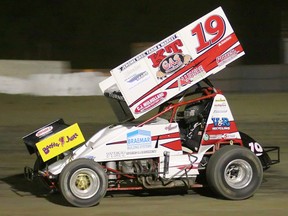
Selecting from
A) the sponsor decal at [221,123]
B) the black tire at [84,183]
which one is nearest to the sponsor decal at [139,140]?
the black tire at [84,183]

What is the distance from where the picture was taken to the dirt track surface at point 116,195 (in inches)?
294

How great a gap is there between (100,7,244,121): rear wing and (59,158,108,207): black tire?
0.85 meters

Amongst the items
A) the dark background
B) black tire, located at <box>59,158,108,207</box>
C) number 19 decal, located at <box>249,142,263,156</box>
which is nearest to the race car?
black tire, located at <box>59,158,108,207</box>

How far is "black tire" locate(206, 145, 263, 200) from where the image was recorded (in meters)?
7.76

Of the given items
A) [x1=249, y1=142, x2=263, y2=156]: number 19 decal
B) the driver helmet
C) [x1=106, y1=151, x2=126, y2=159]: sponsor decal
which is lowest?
[x1=249, y1=142, x2=263, y2=156]: number 19 decal

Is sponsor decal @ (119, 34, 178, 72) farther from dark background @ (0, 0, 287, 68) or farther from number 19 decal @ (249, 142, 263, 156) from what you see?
dark background @ (0, 0, 287, 68)

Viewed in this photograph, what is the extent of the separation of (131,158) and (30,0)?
22.1m

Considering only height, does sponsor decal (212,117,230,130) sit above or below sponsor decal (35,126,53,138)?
below

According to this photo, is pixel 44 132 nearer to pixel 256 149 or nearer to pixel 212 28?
pixel 212 28

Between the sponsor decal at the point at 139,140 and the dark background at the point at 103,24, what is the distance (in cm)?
1674

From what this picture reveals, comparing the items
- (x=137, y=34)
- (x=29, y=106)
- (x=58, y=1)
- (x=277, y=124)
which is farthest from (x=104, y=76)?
(x=58, y=1)

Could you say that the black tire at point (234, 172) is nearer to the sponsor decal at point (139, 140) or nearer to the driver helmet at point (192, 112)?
the driver helmet at point (192, 112)

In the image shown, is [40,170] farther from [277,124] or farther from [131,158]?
[277,124]

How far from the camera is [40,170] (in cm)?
811
